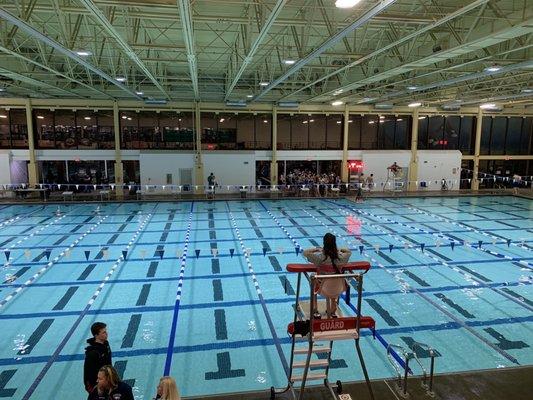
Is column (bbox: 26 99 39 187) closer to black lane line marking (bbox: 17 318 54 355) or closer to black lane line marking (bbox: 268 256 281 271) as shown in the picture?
black lane line marking (bbox: 268 256 281 271)

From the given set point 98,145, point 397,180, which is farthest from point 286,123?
Answer: point 98,145

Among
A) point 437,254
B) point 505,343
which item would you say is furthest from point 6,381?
point 437,254

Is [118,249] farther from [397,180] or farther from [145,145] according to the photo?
[397,180]

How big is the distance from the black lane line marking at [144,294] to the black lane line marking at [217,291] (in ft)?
4.96

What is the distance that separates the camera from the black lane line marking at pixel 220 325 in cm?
698

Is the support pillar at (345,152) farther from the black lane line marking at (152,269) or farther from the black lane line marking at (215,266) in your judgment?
the black lane line marking at (152,269)

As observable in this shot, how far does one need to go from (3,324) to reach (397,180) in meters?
23.4

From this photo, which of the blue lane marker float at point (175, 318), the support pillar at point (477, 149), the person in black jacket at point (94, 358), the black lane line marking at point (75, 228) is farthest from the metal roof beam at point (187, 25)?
the support pillar at point (477, 149)

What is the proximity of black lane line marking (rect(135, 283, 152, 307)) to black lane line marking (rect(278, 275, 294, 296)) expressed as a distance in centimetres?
315

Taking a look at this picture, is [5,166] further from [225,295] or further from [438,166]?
[438,166]

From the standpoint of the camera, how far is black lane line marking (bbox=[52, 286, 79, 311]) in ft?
26.8

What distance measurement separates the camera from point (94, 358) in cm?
395

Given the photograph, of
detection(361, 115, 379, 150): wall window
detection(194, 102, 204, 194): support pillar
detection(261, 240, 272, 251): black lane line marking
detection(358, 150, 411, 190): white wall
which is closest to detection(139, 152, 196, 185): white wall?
detection(194, 102, 204, 194): support pillar

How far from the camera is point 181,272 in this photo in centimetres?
1035
